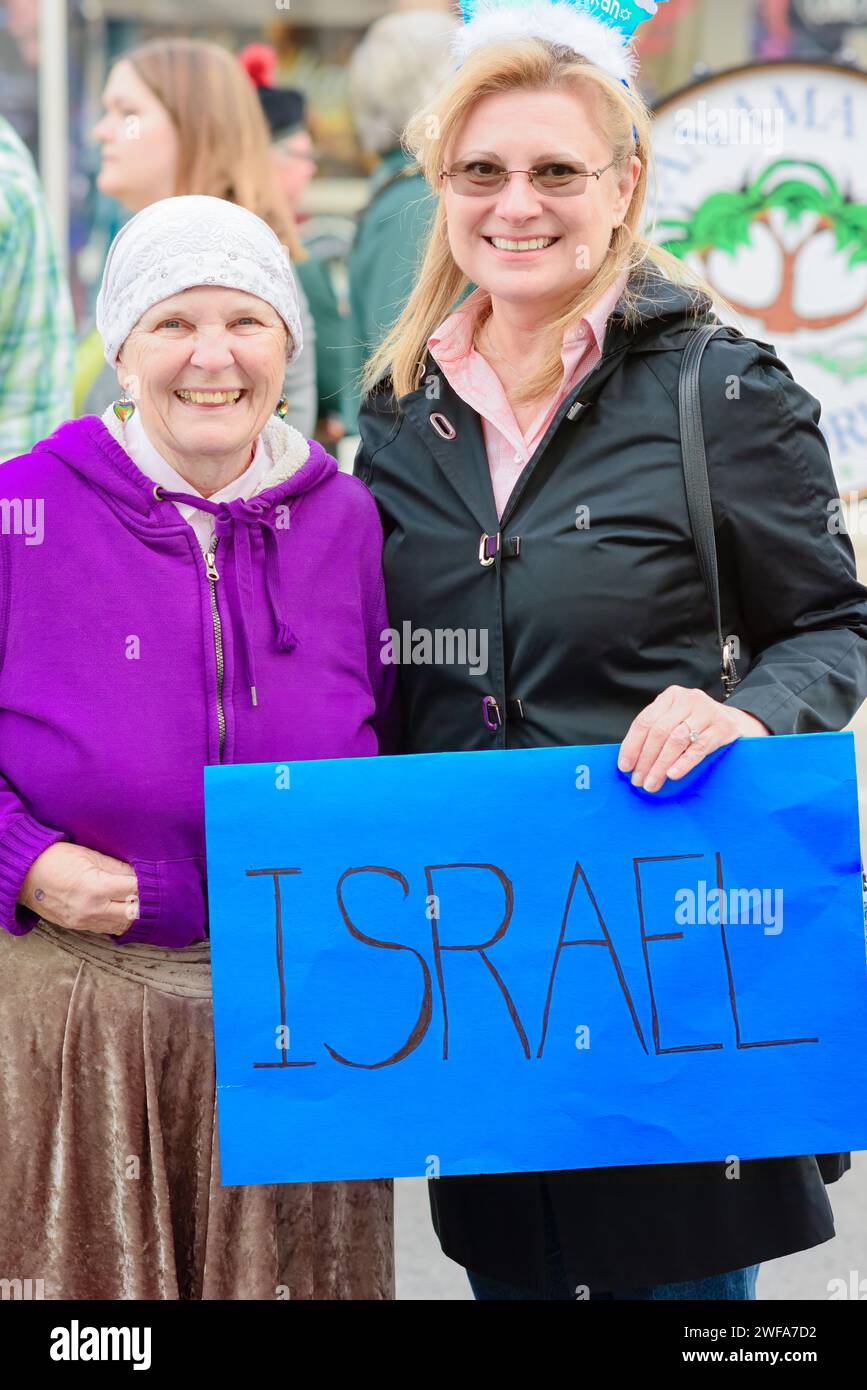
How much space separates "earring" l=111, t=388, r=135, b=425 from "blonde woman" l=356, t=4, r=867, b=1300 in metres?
0.41

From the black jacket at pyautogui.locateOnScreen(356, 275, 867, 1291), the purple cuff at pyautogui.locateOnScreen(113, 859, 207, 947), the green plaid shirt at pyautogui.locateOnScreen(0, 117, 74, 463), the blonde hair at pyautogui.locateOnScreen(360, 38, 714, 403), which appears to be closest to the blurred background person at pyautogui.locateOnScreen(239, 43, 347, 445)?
the green plaid shirt at pyautogui.locateOnScreen(0, 117, 74, 463)

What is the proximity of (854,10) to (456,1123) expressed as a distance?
6842 millimetres

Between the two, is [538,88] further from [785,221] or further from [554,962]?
[785,221]

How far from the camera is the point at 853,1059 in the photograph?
2.26m

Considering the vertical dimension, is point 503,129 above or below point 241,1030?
above

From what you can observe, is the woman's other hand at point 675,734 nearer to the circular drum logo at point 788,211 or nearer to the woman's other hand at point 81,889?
the woman's other hand at point 81,889

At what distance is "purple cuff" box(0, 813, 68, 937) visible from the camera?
2186mm

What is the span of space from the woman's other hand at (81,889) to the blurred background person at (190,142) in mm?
2447

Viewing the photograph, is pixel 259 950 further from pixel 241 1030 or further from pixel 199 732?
pixel 199 732

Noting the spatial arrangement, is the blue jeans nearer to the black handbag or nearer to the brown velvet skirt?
the brown velvet skirt

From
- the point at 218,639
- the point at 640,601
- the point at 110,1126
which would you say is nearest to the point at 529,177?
the point at 640,601

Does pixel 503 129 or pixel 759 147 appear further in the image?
pixel 759 147

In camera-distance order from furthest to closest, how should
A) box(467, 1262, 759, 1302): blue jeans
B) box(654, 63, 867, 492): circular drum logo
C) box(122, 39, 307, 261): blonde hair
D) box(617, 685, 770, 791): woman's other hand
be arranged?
box(654, 63, 867, 492): circular drum logo
box(122, 39, 307, 261): blonde hair
box(467, 1262, 759, 1302): blue jeans
box(617, 685, 770, 791): woman's other hand
